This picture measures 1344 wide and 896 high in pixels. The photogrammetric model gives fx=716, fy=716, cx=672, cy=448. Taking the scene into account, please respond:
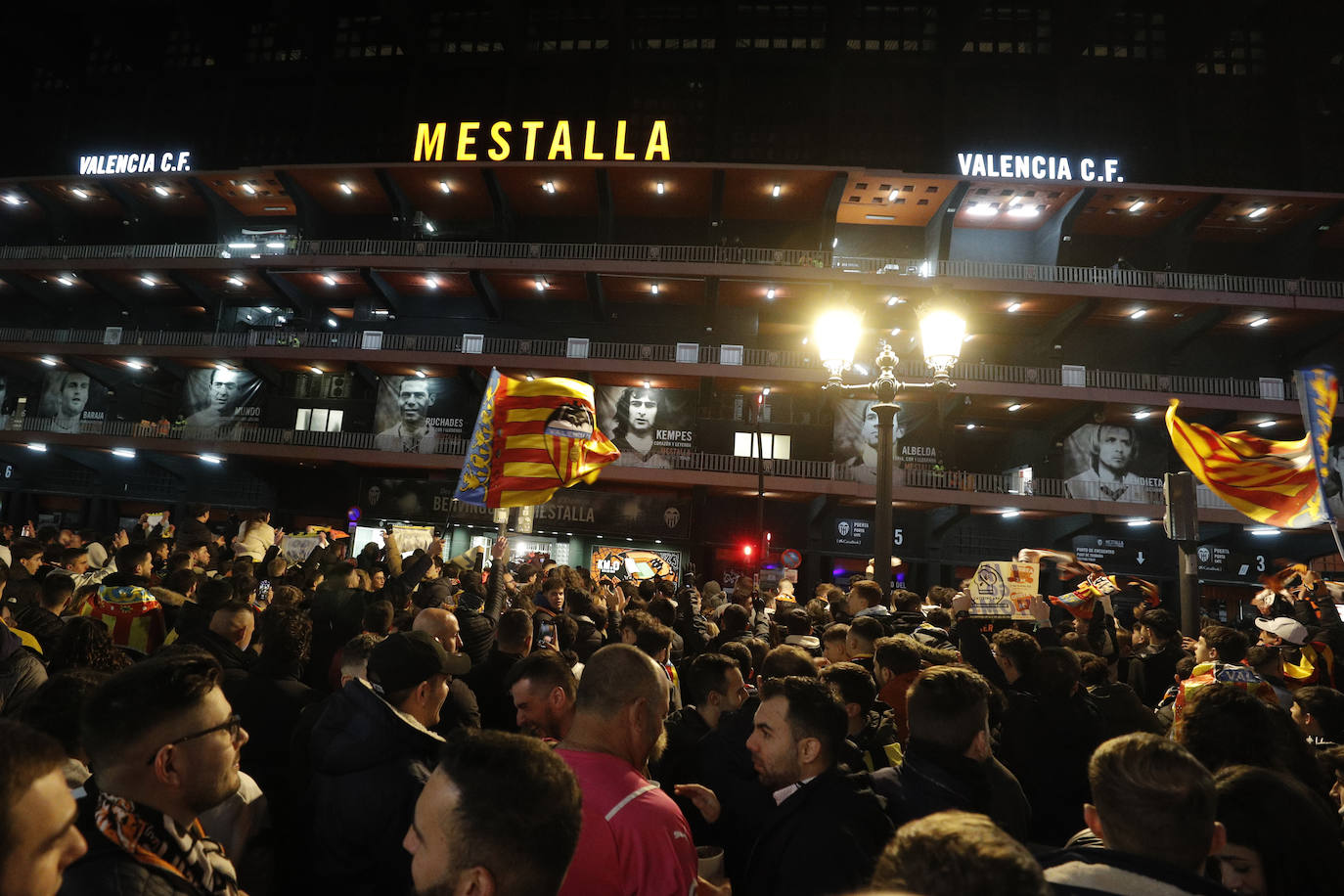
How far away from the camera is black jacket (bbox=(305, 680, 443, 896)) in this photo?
291cm

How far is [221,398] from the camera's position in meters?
30.7

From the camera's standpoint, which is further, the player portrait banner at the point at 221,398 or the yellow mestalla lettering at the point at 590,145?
the player portrait banner at the point at 221,398

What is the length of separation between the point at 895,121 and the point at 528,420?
27526mm

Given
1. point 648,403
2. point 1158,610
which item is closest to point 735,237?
point 648,403

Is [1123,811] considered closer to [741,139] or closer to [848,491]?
[848,491]

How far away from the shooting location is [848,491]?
25.4m

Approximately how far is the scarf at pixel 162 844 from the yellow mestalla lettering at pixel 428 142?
30.7 meters

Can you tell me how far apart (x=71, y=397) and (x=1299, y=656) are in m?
41.8

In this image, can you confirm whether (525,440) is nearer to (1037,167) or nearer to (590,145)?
(590,145)

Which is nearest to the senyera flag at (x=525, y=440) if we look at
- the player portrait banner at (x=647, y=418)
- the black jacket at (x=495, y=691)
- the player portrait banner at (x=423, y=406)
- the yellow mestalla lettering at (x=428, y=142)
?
the black jacket at (x=495, y=691)

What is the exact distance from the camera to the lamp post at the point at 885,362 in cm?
834

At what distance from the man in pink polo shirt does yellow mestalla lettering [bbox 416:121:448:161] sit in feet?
99.7

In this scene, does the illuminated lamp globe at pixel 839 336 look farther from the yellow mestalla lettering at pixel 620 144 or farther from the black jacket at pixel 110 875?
the yellow mestalla lettering at pixel 620 144

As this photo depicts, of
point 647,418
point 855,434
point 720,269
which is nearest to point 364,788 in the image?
point 720,269
